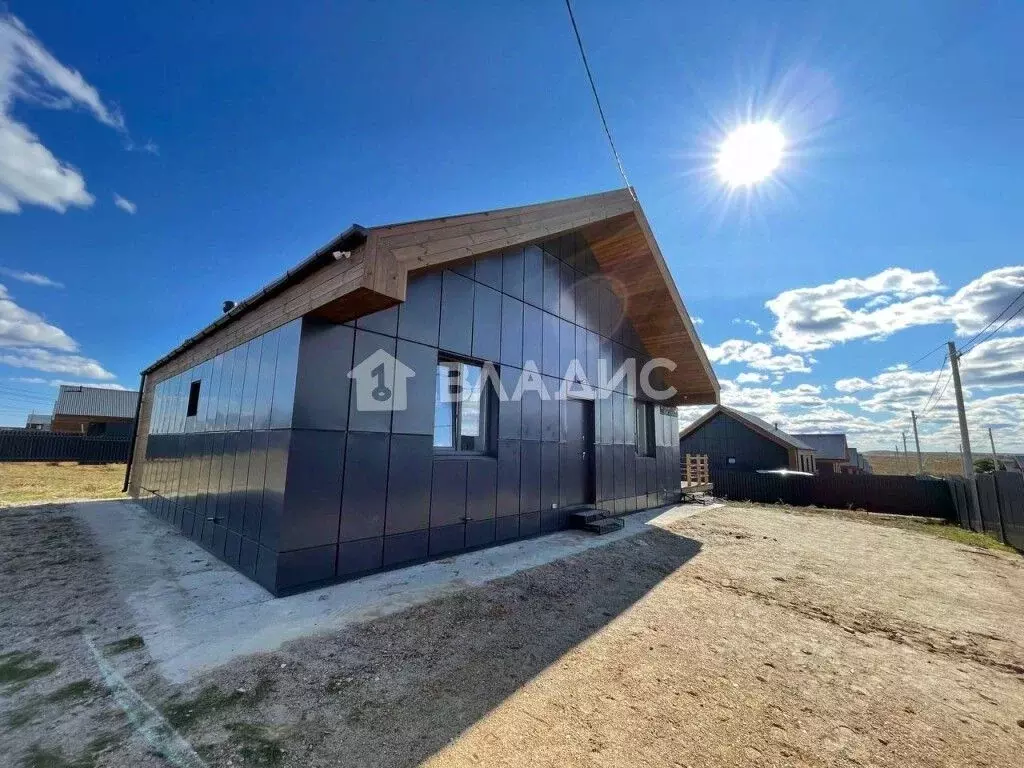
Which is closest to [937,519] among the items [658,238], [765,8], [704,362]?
[704,362]

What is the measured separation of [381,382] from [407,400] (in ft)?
1.44

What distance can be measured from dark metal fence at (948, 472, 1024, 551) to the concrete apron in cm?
946

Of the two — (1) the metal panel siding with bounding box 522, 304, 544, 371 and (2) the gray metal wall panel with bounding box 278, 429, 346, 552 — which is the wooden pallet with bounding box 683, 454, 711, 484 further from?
(2) the gray metal wall panel with bounding box 278, 429, 346, 552

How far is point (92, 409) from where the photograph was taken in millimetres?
32406

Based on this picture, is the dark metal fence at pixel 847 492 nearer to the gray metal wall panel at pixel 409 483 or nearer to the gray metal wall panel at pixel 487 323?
the gray metal wall panel at pixel 487 323

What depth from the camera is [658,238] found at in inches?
378

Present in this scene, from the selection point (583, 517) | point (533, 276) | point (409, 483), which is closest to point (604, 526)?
point (583, 517)

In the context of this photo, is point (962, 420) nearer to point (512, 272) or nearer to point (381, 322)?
point (512, 272)

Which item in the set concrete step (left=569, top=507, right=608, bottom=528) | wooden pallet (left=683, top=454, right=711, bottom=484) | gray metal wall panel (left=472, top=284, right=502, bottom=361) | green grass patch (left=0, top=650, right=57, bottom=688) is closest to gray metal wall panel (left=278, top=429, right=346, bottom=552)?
green grass patch (left=0, top=650, right=57, bottom=688)

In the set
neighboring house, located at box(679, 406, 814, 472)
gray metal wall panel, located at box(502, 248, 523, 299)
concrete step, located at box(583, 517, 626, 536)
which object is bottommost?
concrete step, located at box(583, 517, 626, 536)

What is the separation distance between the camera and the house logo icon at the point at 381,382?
5004 millimetres

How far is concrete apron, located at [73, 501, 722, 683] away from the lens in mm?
3242

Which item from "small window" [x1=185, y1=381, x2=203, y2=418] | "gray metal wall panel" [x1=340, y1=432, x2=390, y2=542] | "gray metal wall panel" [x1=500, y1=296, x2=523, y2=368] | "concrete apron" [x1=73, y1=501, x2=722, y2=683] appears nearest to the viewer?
"concrete apron" [x1=73, y1=501, x2=722, y2=683]

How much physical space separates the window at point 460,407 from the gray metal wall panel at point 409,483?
397 mm
